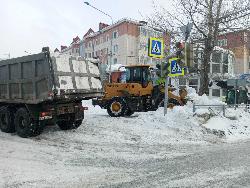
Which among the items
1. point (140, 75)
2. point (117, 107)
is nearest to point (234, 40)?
point (140, 75)

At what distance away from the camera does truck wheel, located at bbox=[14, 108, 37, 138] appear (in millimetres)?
10609

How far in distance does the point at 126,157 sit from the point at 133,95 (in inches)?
311

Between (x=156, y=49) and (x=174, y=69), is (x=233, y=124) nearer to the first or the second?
(x=174, y=69)

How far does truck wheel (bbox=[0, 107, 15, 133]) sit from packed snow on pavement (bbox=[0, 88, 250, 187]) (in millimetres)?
307

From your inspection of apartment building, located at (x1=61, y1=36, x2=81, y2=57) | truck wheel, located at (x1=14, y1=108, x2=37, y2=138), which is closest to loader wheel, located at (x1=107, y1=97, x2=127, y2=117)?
truck wheel, located at (x1=14, y1=108, x2=37, y2=138)

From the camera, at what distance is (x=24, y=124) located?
10.8 meters

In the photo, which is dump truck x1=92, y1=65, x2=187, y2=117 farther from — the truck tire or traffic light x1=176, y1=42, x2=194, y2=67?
traffic light x1=176, y1=42, x2=194, y2=67

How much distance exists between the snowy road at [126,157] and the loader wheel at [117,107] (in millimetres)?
2395

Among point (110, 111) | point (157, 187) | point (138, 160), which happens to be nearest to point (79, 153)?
point (138, 160)

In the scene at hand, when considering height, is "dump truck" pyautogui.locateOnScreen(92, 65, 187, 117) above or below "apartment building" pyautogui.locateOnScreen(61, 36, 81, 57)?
below

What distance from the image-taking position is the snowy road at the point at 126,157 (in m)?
6.43

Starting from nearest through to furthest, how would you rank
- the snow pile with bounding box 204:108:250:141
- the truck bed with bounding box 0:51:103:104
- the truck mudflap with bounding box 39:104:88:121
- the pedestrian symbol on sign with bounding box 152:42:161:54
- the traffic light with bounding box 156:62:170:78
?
1. the truck bed with bounding box 0:51:103:104
2. the truck mudflap with bounding box 39:104:88:121
3. the snow pile with bounding box 204:108:250:141
4. the pedestrian symbol on sign with bounding box 152:42:161:54
5. the traffic light with bounding box 156:62:170:78

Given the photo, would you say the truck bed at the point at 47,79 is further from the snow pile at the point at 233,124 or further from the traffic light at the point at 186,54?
the snow pile at the point at 233,124

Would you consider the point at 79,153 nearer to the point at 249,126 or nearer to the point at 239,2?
the point at 249,126
